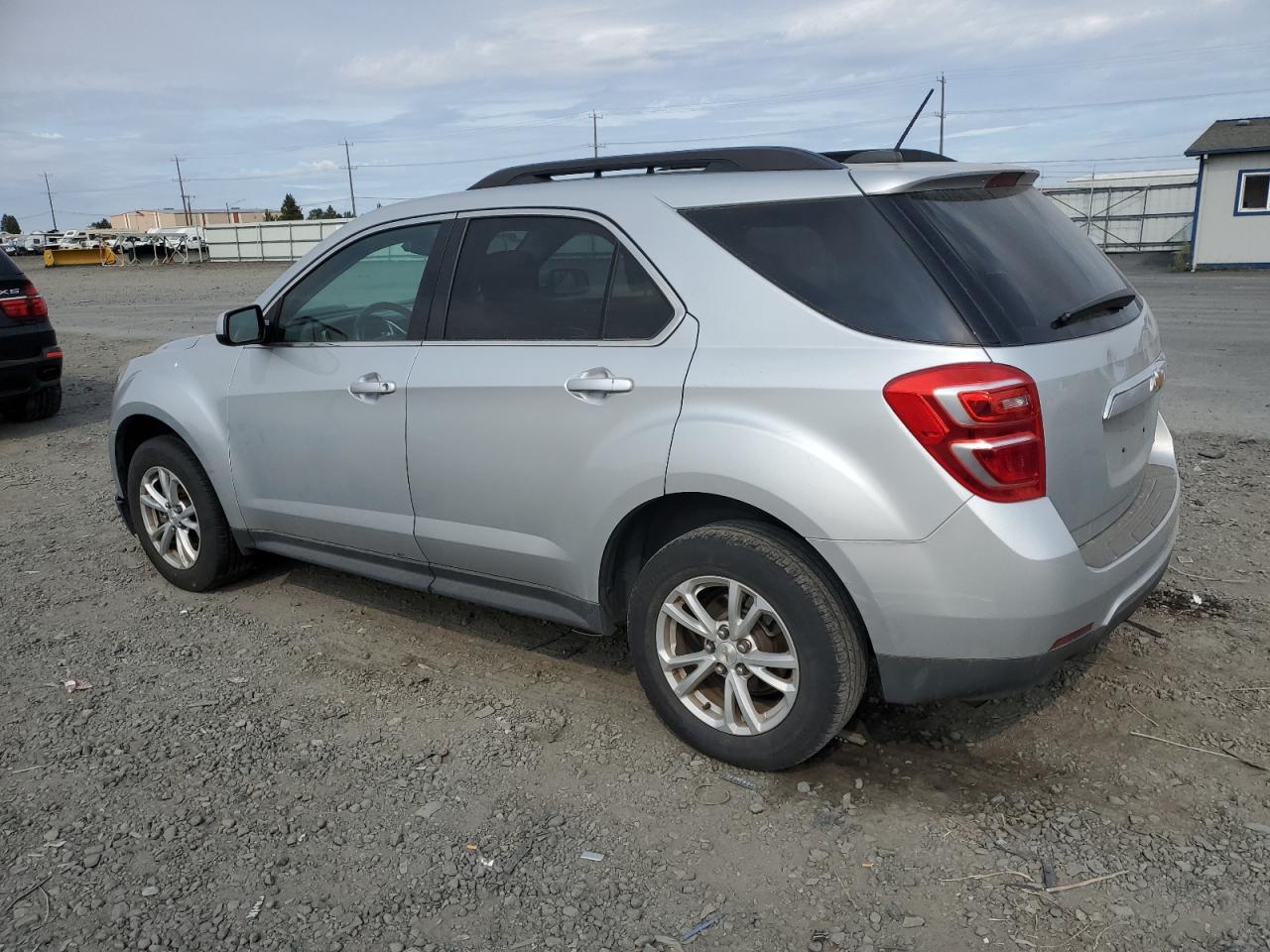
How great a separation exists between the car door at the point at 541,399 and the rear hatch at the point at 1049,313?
2.56 ft

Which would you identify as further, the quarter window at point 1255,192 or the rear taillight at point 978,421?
the quarter window at point 1255,192

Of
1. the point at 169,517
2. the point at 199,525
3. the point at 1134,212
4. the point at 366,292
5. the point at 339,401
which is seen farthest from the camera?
the point at 1134,212

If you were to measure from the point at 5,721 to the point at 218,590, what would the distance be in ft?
4.49

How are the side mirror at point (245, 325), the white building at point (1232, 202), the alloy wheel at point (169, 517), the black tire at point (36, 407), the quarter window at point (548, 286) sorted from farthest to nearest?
Result: the white building at point (1232, 202) < the black tire at point (36, 407) < the alloy wheel at point (169, 517) < the side mirror at point (245, 325) < the quarter window at point (548, 286)

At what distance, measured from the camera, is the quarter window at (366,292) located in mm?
4113

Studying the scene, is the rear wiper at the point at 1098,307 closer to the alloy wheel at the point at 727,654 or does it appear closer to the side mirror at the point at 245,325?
the alloy wheel at the point at 727,654

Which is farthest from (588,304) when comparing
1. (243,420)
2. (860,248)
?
(243,420)

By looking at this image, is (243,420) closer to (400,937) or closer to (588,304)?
(588,304)

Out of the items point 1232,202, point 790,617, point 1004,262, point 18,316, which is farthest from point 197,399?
point 1232,202

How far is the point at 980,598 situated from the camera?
286cm

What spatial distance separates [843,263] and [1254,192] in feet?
92.8

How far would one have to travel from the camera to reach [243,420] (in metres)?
4.62

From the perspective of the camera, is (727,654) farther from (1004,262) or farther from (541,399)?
(1004,262)

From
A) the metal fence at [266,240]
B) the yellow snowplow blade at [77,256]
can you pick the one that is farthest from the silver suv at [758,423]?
the yellow snowplow blade at [77,256]
